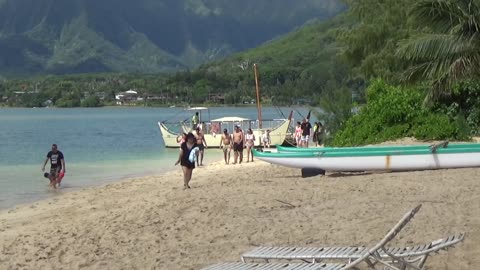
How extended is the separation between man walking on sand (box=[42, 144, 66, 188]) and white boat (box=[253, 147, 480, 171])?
21.1ft

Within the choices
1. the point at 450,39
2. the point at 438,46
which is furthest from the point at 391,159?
the point at 450,39

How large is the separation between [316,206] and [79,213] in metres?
4.59

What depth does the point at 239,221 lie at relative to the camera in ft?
36.2

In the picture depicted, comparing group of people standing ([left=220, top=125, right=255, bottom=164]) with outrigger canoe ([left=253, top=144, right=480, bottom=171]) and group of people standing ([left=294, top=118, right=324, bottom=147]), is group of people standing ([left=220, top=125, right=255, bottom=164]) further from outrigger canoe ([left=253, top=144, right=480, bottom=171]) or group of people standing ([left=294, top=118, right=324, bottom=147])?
outrigger canoe ([left=253, top=144, right=480, bottom=171])

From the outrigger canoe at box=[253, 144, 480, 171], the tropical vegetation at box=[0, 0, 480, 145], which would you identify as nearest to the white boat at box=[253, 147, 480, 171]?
the outrigger canoe at box=[253, 144, 480, 171]

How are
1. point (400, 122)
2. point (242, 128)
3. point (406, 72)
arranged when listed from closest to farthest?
1. point (406, 72)
2. point (400, 122)
3. point (242, 128)

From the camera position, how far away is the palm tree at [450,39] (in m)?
13.6

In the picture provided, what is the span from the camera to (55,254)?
9.79 meters

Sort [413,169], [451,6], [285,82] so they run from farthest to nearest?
[285,82]
[413,169]
[451,6]

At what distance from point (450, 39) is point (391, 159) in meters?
3.02

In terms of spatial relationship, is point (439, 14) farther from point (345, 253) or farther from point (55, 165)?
point (55, 165)

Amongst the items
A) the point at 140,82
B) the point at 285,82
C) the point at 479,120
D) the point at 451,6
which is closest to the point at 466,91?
the point at 479,120

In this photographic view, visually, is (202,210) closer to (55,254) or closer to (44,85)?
(55,254)

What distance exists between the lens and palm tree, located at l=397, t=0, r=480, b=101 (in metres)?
13.6
